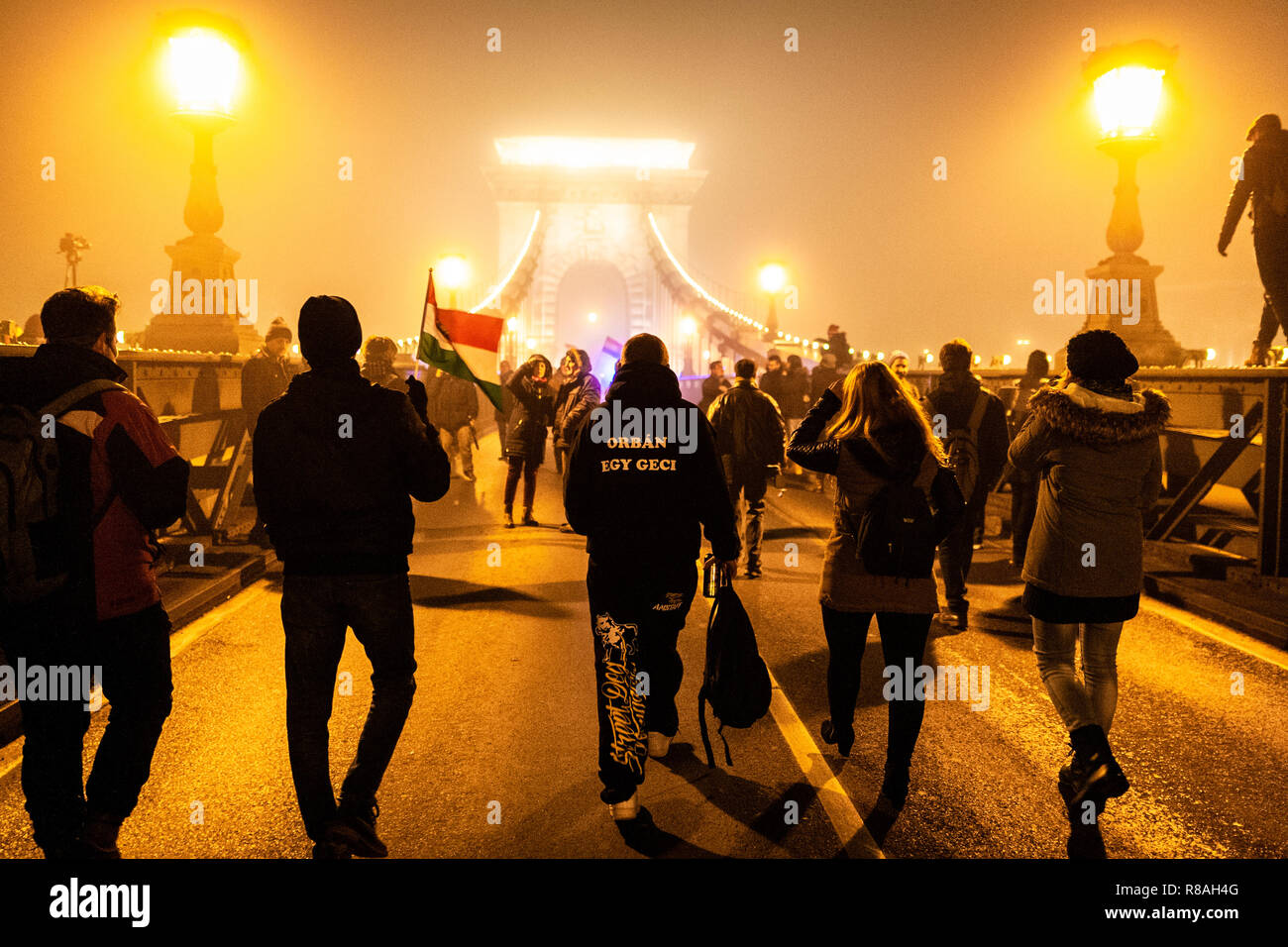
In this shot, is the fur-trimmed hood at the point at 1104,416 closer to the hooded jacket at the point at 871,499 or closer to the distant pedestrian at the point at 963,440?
the hooded jacket at the point at 871,499

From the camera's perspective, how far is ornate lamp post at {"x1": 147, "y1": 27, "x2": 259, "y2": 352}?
10609 mm

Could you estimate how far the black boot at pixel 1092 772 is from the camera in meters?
3.35

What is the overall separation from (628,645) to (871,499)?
1.10 metres

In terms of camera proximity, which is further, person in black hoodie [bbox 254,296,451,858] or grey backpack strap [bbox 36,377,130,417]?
person in black hoodie [bbox 254,296,451,858]

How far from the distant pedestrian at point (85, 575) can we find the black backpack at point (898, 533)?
94.9 inches

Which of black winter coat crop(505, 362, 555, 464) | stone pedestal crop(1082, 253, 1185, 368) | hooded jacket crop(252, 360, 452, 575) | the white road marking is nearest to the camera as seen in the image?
hooded jacket crop(252, 360, 452, 575)

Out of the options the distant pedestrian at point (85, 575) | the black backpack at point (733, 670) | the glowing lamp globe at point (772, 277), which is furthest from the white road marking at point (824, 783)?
the glowing lamp globe at point (772, 277)

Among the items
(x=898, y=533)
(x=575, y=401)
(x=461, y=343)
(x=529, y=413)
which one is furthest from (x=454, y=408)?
(x=898, y=533)

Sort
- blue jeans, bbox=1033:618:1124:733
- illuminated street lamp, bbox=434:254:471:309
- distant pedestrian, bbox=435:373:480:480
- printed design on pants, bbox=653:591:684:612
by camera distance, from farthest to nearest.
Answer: illuminated street lamp, bbox=434:254:471:309 < distant pedestrian, bbox=435:373:480:480 < blue jeans, bbox=1033:618:1124:733 < printed design on pants, bbox=653:591:684:612

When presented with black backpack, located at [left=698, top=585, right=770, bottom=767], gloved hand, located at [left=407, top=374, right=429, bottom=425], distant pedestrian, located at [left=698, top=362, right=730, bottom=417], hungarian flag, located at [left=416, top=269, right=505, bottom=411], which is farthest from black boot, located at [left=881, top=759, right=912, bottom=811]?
distant pedestrian, located at [left=698, top=362, right=730, bottom=417]

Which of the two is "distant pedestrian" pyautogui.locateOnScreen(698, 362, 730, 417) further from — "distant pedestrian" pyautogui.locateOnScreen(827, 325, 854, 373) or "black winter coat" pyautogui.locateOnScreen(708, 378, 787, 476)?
"black winter coat" pyautogui.locateOnScreen(708, 378, 787, 476)

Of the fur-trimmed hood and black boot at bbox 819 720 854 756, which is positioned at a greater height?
the fur-trimmed hood

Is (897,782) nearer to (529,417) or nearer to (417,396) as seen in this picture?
(417,396)

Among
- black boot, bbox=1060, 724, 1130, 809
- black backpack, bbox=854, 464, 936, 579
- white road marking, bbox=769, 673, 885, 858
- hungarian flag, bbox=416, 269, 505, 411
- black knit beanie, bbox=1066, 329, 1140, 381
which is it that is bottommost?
white road marking, bbox=769, 673, 885, 858
